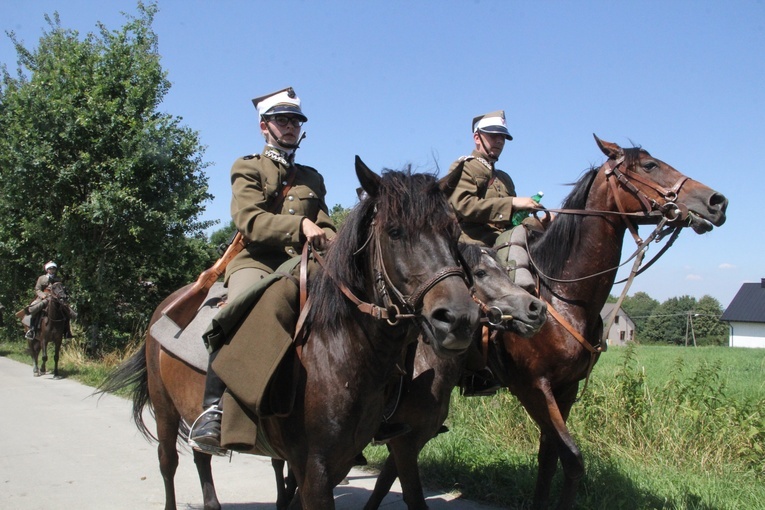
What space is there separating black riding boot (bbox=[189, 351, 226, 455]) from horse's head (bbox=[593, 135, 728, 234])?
332 centimetres

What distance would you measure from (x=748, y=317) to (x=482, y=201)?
71304 millimetres

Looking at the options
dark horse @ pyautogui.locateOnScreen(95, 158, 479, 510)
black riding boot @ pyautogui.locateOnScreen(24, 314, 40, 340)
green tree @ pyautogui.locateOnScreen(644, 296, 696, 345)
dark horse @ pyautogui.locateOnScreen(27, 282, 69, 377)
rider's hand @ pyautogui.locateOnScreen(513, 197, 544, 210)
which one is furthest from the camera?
green tree @ pyautogui.locateOnScreen(644, 296, 696, 345)

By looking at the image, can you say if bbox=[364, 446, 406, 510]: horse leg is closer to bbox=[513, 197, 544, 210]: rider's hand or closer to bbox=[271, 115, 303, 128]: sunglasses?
bbox=[513, 197, 544, 210]: rider's hand

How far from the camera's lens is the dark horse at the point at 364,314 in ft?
9.86

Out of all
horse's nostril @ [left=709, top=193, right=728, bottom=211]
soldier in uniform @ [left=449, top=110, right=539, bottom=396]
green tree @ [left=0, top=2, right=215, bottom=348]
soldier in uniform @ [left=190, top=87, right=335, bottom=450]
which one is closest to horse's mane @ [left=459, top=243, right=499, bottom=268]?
soldier in uniform @ [left=449, top=110, right=539, bottom=396]

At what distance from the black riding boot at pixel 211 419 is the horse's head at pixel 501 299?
169cm

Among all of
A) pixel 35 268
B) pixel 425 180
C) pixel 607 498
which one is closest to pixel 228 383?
pixel 425 180

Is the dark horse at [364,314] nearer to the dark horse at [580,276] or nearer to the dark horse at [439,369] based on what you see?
the dark horse at [439,369]

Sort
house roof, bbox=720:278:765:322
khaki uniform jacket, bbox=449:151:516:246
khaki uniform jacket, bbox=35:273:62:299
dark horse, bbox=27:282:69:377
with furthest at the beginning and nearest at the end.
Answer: house roof, bbox=720:278:765:322, khaki uniform jacket, bbox=35:273:62:299, dark horse, bbox=27:282:69:377, khaki uniform jacket, bbox=449:151:516:246

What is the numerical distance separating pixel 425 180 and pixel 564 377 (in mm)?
2540

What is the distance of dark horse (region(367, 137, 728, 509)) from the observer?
4828mm

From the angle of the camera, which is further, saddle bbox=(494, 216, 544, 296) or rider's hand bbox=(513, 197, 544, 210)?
rider's hand bbox=(513, 197, 544, 210)

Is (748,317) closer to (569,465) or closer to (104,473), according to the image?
(569,465)

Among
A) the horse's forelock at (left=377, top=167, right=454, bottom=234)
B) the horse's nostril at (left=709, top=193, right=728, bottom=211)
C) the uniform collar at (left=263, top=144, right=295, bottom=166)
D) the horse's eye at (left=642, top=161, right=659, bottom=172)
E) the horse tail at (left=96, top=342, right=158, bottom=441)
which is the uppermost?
the horse's eye at (left=642, top=161, right=659, bottom=172)
